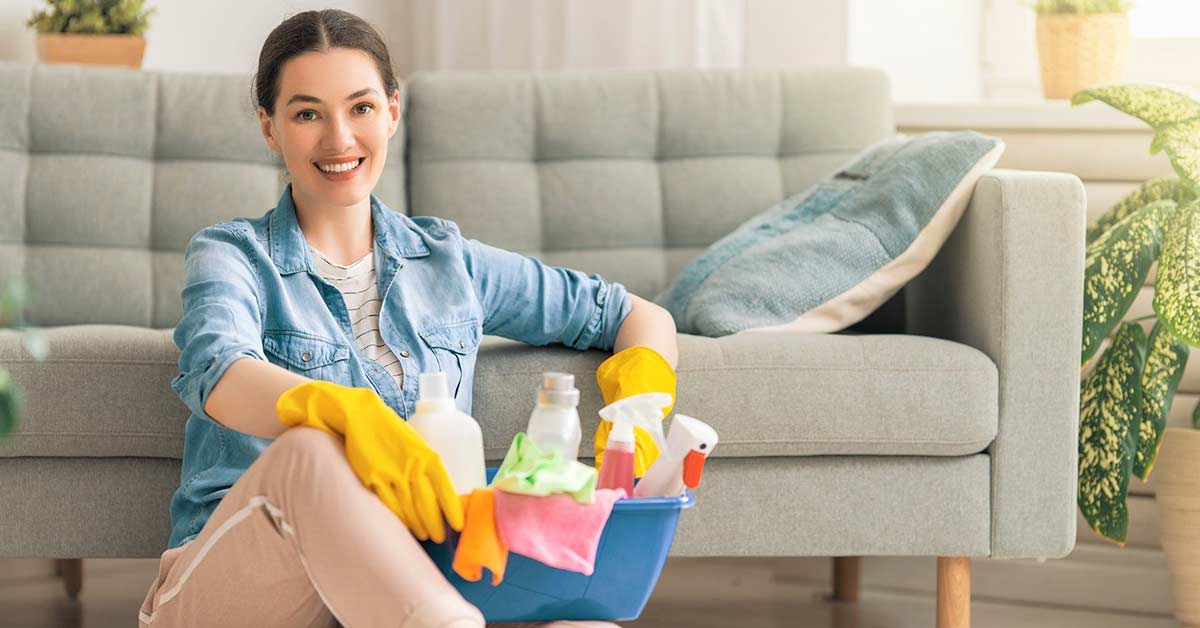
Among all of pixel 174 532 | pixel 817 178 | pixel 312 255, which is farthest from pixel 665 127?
pixel 174 532

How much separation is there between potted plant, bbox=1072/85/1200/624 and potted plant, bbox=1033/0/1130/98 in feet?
1.69

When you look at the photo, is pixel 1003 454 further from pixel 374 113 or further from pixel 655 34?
pixel 655 34

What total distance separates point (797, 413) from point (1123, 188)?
116 centimetres

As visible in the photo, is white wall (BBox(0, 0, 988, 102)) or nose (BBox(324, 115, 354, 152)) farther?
white wall (BBox(0, 0, 988, 102))

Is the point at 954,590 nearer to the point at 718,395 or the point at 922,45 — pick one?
the point at 718,395

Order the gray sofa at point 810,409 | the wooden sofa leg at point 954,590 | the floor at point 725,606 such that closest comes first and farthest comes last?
the gray sofa at point 810,409
the wooden sofa leg at point 954,590
the floor at point 725,606

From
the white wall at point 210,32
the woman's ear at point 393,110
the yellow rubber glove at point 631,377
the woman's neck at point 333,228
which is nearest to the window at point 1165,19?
the white wall at point 210,32

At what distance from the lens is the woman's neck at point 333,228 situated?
4.69 ft

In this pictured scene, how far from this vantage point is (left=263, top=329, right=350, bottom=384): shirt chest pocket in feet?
4.39

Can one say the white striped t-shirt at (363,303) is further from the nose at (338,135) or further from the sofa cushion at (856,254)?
the sofa cushion at (856,254)

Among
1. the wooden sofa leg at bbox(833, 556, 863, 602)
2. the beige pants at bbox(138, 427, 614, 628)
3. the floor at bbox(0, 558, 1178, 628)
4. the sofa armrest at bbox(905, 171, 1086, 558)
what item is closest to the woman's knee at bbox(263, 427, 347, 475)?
the beige pants at bbox(138, 427, 614, 628)

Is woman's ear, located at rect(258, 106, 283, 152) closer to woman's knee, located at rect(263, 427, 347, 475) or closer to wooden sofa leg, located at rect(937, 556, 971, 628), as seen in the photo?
woman's knee, located at rect(263, 427, 347, 475)

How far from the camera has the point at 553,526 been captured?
1004mm

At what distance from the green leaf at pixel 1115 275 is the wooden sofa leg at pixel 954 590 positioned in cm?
41
